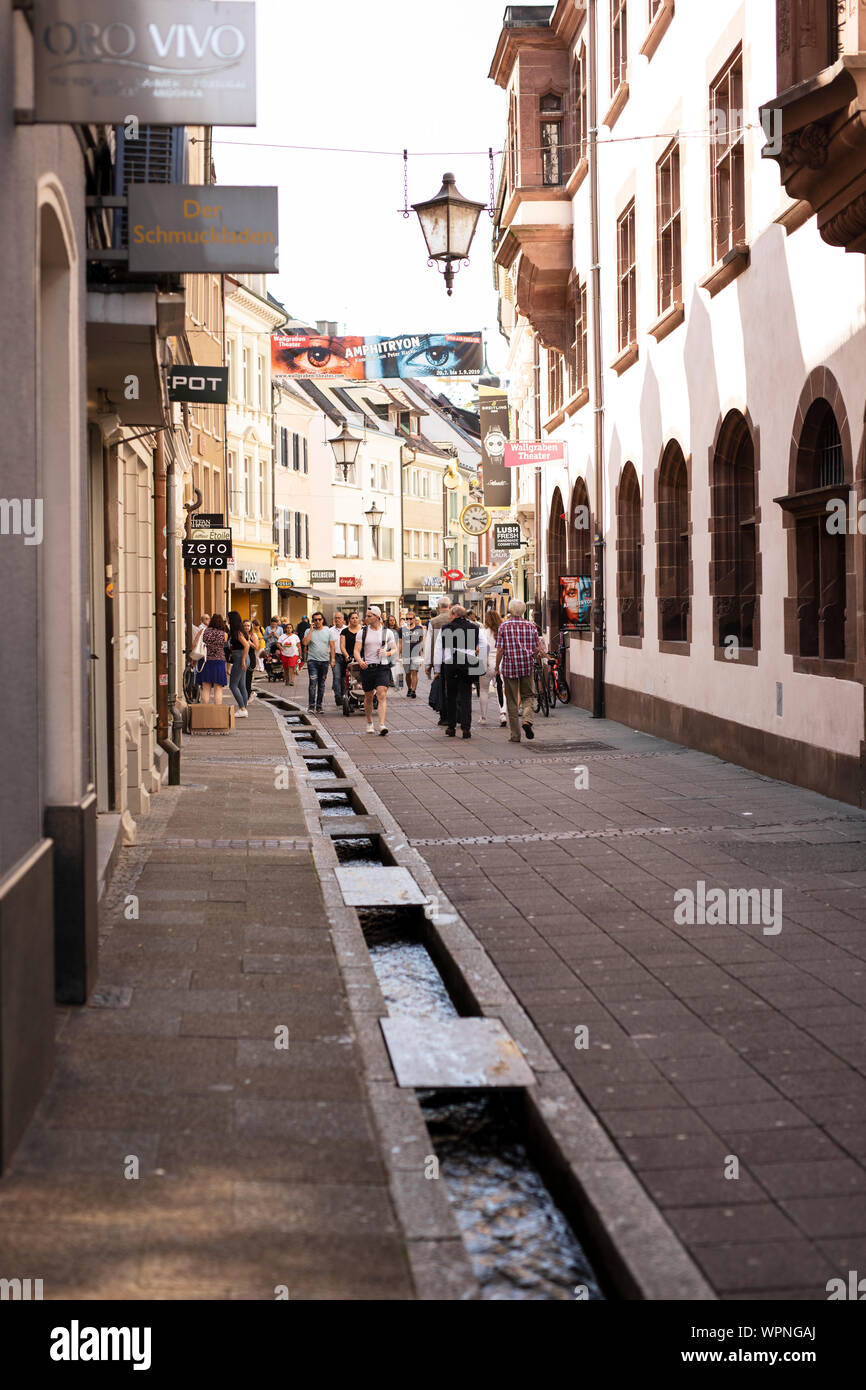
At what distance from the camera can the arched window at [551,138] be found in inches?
1066

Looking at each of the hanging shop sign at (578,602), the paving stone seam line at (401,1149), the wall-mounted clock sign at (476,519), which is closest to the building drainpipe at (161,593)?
the paving stone seam line at (401,1149)

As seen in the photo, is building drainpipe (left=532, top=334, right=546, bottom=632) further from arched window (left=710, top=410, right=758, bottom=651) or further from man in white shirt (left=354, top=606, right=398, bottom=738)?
arched window (left=710, top=410, right=758, bottom=651)

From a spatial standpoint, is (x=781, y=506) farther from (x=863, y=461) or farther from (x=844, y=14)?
(x=844, y=14)

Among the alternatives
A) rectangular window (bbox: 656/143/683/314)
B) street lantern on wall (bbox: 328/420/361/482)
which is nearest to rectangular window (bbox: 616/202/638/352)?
rectangular window (bbox: 656/143/683/314)

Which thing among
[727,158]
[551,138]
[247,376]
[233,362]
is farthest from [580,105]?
[247,376]

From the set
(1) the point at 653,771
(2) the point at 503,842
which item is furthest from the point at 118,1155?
(1) the point at 653,771

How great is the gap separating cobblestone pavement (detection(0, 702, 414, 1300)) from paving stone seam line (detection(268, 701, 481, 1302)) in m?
0.05

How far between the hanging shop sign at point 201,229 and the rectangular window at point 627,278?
584 inches

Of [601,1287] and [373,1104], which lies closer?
[601,1287]

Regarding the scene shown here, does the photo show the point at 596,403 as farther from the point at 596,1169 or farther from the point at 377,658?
the point at 596,1169

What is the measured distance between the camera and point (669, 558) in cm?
1962

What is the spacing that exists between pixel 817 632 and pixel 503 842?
178 inches

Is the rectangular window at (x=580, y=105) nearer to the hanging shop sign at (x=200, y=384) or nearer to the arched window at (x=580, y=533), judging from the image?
the arched window at (x=580, y=533)

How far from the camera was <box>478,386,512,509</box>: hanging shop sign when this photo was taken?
46.2 m
